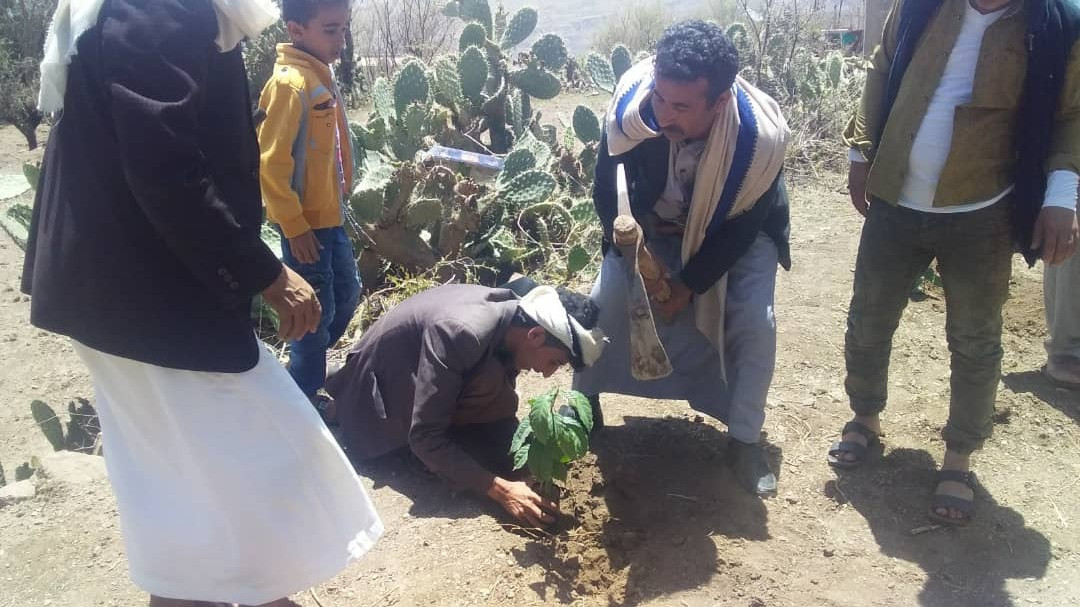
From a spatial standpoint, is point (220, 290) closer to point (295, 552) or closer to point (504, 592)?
point (295, 552)

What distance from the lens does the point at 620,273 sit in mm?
3127

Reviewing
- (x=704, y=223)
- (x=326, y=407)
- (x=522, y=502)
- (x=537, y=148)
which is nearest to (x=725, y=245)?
(x=704, y=223)

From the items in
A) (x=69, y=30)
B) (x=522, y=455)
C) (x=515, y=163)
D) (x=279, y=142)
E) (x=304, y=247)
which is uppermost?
(x=69, y=30)

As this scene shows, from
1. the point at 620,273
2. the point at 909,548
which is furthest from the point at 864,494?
the point at 620,273

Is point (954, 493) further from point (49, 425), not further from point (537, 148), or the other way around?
point (49, 425)

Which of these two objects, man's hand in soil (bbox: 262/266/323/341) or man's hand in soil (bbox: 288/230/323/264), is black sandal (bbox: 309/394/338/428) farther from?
man's hand in soil (bbox: 262/266/323/341)

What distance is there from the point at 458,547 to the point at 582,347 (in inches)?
29.0

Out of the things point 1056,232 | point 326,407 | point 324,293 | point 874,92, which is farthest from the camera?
point 326,407

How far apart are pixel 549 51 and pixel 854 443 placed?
387 cm

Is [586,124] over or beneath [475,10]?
beneath

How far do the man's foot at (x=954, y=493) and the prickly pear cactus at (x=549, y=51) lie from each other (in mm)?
4070

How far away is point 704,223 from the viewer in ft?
9.66

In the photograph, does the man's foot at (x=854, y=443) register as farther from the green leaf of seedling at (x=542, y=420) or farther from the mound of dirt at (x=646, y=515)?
the green leaf of seedling at (x=542, y=420)

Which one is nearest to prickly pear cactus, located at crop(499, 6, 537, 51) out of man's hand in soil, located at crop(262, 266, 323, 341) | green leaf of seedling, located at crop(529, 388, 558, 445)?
green leaf of seedling, located at crop(529, 388, 558, 445)
